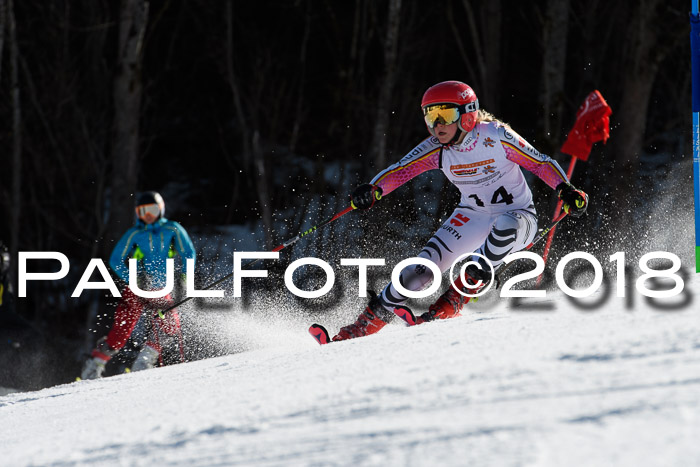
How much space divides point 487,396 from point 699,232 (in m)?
3.57

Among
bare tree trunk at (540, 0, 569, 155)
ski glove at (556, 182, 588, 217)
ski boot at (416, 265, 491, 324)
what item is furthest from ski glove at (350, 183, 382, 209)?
bare tree trunk at (540, 0, 569, 155)

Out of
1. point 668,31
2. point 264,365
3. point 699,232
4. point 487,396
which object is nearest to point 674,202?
point 668,31

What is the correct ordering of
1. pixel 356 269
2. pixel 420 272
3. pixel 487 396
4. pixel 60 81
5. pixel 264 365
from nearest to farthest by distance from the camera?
pixel 487 396 < pixel 264 365 < pixel 420 272 < pixel 356 269 < pixel 60 81

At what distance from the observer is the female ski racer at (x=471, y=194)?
5.37 m

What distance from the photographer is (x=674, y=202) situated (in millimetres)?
12539

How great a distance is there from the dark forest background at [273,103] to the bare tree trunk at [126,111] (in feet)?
0.07

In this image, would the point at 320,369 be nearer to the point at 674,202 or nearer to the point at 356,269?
the point at 356,269

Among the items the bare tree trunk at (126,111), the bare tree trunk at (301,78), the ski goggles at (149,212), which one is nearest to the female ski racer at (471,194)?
the ski goggles at (149,212)

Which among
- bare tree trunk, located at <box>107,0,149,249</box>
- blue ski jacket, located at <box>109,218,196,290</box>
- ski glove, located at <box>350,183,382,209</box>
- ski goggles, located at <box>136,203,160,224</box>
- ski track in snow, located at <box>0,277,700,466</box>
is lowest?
ski track in snow, located at <box>0,277,700,466</box>

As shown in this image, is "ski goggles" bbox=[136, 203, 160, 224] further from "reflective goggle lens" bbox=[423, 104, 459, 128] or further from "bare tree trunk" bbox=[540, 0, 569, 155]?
"bare tree trunk" bbox=[540, 0, 569, 155]

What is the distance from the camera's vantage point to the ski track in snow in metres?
2.26

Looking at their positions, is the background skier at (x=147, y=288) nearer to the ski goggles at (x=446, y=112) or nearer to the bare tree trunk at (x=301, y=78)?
the ski goggles at (x=446, y=112)

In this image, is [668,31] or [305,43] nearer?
[668,31]

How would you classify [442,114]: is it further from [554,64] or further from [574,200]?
[554,64]
